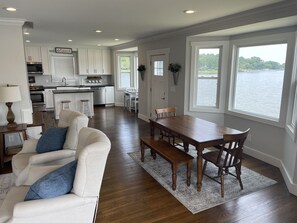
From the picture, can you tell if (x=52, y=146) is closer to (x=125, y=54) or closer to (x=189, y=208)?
(x=189, y=208)

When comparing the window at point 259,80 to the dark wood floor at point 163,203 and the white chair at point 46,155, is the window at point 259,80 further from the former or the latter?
the white chair at point 46,155

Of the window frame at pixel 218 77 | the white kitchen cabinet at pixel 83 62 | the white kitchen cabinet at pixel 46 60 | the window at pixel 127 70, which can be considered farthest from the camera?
the window at pixel 127 70

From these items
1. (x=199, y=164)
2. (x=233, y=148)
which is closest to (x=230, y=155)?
(x=233, y=148)

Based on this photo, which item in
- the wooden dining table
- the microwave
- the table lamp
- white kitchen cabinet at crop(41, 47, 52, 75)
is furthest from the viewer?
white kitchen cabinet at crop(41, 47, 52, 75)

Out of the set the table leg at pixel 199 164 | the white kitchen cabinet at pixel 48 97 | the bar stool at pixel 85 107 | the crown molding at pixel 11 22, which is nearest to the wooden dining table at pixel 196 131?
the table leg at pixel 199 164

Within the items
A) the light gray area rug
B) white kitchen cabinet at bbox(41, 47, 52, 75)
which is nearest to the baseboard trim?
the light gray area rug

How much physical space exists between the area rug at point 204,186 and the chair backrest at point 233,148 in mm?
420

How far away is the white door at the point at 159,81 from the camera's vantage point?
19.0 feet

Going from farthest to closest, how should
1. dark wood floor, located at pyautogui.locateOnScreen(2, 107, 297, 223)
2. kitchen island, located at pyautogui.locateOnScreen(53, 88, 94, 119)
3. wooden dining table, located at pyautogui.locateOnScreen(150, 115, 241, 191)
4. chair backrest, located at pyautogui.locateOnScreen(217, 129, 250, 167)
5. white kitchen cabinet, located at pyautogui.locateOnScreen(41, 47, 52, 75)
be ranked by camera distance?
white kitchen cabinet, located at pyautogui.locateOnScreen(41, 47, 52, 75) → kitchen island, located at pyautogui.locateOnScreen(53, 88, 94, 119) → wooden dining table, located at pyautogui.locateOnScreen(150, 115, 241, 191) → chair backrest, located at pyautogui.locateOnScreen(217, 129, 250, 167) → dark wood floor, located at pyautogui.locateOnScreen(2, 107, 297, 223)

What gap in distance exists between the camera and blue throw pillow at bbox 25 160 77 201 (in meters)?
1.69

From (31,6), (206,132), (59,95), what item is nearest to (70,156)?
(206,132)

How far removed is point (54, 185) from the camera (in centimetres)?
171

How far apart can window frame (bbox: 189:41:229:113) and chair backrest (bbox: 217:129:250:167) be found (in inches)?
83.7

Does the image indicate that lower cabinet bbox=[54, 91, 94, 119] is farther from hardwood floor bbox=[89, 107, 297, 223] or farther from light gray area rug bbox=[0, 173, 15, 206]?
hardwood floor bbox=[89, 107, 297, 223]
